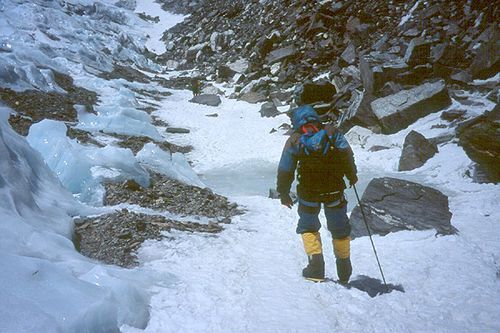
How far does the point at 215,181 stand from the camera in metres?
10.2

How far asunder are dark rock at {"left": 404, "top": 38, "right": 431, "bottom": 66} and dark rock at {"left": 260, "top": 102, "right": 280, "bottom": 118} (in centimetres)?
608

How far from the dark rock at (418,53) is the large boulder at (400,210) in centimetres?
1011

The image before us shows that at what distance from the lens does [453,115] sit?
11125 mm

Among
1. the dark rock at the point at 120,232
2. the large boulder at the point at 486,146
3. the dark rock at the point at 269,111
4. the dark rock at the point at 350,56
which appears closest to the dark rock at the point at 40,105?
the dark rock at the point at 120,232

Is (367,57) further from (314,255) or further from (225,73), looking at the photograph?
(314,255)


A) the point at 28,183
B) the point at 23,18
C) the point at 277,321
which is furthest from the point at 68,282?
the point at 23,18

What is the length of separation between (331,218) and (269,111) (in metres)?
13.5

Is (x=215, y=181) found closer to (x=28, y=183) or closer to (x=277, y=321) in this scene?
(x=28, y=183)

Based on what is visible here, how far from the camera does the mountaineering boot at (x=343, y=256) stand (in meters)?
3.65

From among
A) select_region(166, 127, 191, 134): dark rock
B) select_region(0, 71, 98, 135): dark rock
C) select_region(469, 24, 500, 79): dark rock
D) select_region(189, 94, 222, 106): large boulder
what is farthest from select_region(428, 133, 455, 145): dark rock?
select_region(189, 94, 222, 106): large boulder

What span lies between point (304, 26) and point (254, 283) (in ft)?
71.0

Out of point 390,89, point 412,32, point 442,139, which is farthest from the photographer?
point 412,32

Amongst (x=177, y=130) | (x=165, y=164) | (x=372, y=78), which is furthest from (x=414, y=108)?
(x=177, y=130)

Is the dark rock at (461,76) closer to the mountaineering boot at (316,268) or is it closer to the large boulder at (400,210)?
the large boulder at (400,210)
